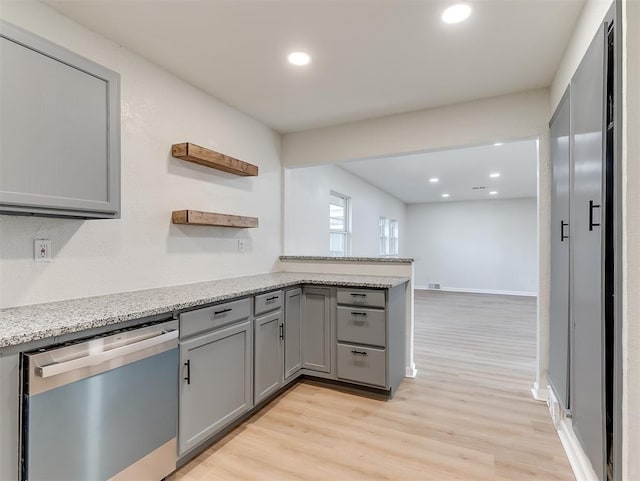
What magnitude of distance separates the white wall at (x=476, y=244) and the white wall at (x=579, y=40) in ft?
23.6

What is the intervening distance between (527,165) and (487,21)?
4.22 m

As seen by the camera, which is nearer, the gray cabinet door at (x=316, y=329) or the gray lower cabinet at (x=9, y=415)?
the gray lower cabinet at (x=9, y=415)

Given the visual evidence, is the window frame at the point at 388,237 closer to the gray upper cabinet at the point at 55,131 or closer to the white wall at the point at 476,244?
the white wall at the point at 476,244

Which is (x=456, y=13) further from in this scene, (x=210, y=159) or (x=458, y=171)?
(x=458, y=171)

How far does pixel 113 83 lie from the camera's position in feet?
6.04

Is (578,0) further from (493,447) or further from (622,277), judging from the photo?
(493,447)

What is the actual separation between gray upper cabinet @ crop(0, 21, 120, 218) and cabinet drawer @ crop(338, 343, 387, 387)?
78.8 inches

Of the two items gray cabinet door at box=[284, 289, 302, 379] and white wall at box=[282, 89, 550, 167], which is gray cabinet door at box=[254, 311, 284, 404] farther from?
white wall at box=[282, 89, 550, 167]

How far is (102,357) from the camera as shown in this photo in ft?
4.68

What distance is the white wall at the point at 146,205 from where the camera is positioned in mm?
1784

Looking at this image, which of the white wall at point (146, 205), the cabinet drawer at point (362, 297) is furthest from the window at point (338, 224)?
the cabinet drawer at point (362, 297)

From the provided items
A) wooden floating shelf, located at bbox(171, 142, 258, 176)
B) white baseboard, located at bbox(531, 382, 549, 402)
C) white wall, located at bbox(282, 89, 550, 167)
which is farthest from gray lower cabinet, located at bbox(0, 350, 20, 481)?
white baseboard, located at bbox(531, 382, 549, 402)

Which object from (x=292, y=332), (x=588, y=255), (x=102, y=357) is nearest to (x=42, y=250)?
(x=102, y=357)

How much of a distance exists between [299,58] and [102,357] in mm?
2106
